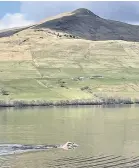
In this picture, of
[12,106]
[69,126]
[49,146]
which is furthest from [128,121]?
[12,106]

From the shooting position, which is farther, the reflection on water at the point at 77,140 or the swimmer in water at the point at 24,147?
the swimmer in water at the point at 24,147

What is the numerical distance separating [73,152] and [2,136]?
25.7 metres

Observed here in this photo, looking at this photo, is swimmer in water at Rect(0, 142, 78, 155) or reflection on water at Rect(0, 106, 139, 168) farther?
swimmer in water at Rect(0, 142, 78, 155)

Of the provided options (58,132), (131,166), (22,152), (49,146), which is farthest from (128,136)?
(131,166)

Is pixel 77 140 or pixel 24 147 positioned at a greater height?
pixel 24 147

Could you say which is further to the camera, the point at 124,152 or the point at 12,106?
the point at 12,106

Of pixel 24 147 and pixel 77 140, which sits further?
pixel 77 140

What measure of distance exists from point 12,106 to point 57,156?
5031 inches

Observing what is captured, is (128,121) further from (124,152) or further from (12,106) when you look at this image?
(12,106)

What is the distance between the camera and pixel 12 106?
19150 centimetres

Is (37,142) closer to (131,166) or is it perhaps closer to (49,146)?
(49,146)

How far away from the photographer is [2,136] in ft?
300

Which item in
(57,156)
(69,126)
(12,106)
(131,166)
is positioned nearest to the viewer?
(131,166)

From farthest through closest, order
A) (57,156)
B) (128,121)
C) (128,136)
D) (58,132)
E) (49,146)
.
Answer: (128,121) < (58,132) < (128,136) < (49,146) < (57,156)
